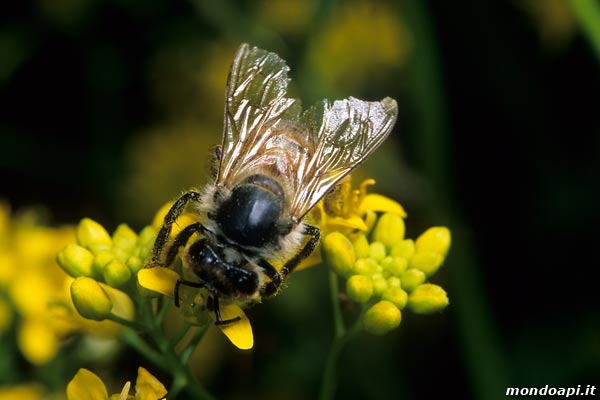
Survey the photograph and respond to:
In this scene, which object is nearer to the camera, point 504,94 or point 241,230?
point 241,230

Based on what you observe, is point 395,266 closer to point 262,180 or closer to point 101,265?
point 262,180

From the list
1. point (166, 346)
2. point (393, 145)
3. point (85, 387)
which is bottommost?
point (85, 387)

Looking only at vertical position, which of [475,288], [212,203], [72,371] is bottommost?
[72,371]

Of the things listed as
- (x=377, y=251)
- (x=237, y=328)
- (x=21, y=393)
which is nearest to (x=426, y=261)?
(x=377, y=251)

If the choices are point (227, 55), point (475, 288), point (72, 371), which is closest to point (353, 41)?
point (227, 55)

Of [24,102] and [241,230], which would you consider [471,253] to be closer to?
[241,230]

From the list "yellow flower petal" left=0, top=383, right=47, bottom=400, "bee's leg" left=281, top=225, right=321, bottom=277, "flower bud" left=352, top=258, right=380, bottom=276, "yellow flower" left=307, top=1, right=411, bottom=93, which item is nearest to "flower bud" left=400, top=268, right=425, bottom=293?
"flower bud" left=352, top=258, right=380, bottom=276

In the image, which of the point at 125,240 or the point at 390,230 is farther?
the point at 390,230
